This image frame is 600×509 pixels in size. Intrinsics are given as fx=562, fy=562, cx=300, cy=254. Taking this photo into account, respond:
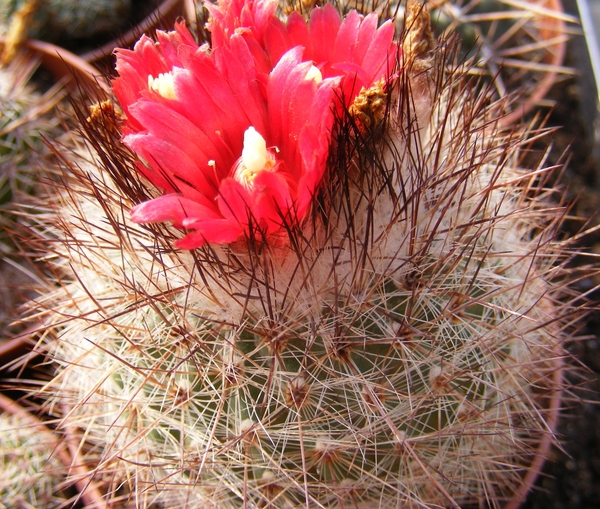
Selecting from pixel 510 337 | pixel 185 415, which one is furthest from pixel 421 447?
pixel 185 415

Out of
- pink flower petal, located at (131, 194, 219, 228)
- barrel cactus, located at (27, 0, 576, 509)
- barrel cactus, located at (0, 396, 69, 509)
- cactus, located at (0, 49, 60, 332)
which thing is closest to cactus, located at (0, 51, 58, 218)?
cactus, located at (0, 49, 60, 332)

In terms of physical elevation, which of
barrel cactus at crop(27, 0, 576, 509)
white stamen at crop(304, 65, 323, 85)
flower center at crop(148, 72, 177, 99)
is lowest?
barrel cactus at crop(27, 0, 576, 509)

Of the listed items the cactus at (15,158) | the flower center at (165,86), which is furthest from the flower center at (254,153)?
the cactus at (15,158)

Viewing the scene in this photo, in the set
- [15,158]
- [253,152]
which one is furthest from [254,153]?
[15,158]

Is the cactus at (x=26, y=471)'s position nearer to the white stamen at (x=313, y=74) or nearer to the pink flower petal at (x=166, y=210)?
the pink flower petal at (x=166, y=210)

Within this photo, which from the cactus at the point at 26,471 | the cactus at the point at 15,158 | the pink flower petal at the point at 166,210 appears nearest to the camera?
the pink flower petal at the point at 166,210

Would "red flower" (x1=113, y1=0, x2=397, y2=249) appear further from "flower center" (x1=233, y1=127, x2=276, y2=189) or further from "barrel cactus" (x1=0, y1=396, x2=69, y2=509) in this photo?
"barrel cactus" (x1=0, y1=396, x2=69, y2=509)

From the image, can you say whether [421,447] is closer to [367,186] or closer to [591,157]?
[367,186]

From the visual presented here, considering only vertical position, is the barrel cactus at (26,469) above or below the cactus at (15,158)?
below

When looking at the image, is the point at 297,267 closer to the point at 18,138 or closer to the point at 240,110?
the point at 240,110
